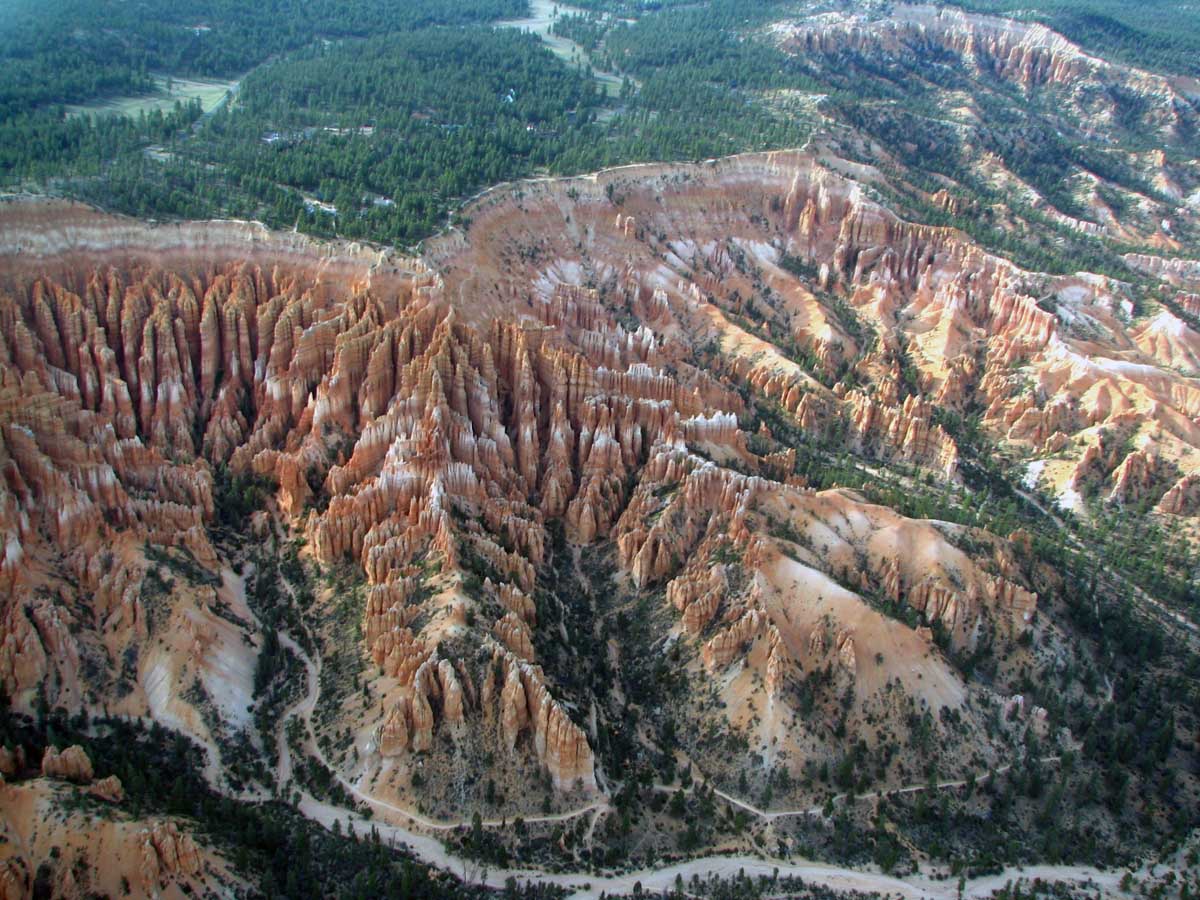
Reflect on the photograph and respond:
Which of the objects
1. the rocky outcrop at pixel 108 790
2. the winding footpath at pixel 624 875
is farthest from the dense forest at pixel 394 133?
the rocky outcrop at pixel 108 790

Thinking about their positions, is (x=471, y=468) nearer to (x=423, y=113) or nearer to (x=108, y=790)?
(x=108, y=790)

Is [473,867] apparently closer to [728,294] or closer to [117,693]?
[117,693]

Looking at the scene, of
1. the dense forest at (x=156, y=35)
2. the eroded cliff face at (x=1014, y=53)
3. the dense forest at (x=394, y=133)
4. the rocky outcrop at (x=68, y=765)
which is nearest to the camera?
the rocky outcrop at (x=68, y=765)


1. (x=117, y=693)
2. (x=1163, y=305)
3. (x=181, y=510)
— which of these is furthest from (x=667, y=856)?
(x=1163, y=305)

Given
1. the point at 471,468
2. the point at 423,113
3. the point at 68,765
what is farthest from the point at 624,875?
the point at 423,113

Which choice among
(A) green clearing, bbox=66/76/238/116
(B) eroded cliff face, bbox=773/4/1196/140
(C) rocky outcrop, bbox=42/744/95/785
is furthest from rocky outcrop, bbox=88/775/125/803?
(B) eroded cliff face, bbox=773/4/1196/140

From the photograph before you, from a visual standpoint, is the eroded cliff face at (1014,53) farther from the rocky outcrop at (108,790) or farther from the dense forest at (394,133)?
the rocky outcrop at (108,790)

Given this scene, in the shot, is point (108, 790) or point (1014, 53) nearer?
point (108, 790)

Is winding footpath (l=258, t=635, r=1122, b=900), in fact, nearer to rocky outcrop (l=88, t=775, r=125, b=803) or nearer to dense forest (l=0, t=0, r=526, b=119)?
rocky outcrop (l=88, t=775, r=125, b=803)
